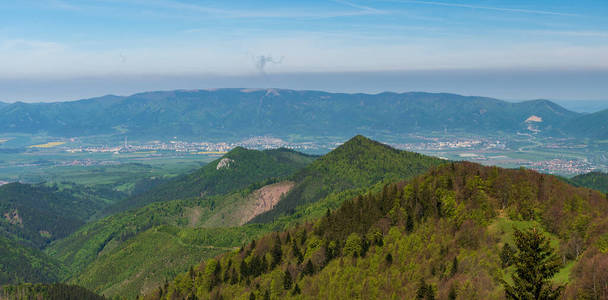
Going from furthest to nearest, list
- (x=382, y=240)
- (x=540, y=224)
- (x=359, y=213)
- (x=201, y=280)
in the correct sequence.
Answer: (x=201, y=280), (x=359, y=213), (x=382, y=240), (x=540, y=224)

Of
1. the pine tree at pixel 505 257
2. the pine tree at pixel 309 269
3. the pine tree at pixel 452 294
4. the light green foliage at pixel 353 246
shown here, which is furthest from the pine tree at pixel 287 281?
the pine tree at pixel 505 257

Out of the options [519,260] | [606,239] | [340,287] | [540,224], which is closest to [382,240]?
[340,287]

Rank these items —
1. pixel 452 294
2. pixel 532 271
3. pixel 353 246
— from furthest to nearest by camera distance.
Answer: pixel 353 246
pixel 452 294
pixel 532 271

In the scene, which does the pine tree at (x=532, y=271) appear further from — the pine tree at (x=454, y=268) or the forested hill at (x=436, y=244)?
the pine tree at (x=454, y=268)

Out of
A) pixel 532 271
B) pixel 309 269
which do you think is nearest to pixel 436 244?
pixel 309 269

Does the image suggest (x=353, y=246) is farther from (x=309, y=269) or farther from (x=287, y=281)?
(x=287, y=281)

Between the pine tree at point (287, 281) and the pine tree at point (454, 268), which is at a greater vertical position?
the pine tree at point (454, 268)

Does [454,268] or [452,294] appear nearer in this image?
[452,294]

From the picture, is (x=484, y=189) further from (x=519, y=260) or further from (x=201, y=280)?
(x=201, y=280)
